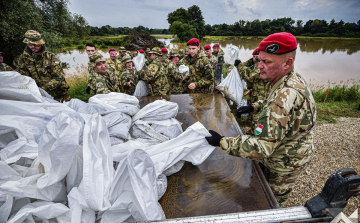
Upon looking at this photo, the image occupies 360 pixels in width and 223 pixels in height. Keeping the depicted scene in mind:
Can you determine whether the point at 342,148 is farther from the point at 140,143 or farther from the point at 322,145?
the point at 140,143

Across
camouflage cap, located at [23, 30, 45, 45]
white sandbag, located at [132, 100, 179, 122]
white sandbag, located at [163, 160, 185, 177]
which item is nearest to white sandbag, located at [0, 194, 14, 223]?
white sandbag, located at [163, 160, 185, 177]

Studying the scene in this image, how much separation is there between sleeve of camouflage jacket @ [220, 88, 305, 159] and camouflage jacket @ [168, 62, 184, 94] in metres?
3.89

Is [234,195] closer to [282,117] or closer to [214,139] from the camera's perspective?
[214,139]

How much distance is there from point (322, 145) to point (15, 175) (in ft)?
17.4

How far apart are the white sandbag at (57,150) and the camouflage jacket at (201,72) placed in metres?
3.91

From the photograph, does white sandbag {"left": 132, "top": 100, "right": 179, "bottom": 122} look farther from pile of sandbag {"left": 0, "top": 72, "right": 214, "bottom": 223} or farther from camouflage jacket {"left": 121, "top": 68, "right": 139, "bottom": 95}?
camouflage jacket {"left": 121, "top": 68, "right": 139, "bottom": 95}

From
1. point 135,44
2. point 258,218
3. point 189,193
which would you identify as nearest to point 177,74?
point 189,193

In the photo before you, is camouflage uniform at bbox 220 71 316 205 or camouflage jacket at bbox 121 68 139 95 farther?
camouflage jacket at bbox 121 68 139 95

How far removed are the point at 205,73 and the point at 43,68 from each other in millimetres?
3946

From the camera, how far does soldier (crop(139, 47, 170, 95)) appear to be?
4.41 meters

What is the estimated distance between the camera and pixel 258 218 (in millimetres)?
851

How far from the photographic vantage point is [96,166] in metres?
1.10

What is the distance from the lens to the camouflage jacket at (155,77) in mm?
4414

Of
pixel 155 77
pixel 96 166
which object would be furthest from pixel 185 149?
pixel 155 77
